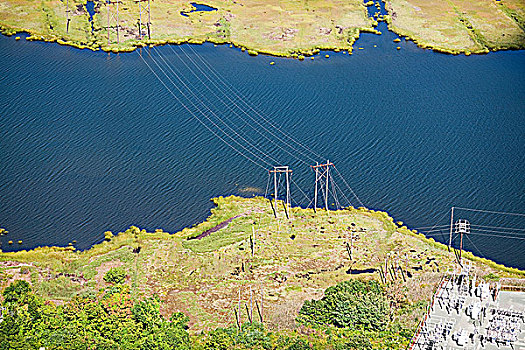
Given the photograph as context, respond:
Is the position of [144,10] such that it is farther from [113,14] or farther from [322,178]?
[322,178]

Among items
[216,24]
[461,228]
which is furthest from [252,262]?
[216,24]

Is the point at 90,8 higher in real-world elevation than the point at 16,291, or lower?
higher

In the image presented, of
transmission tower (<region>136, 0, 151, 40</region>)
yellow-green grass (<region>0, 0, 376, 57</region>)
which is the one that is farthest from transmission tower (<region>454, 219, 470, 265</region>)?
transmission tower (<region>136, 0, 151, 40</region>)

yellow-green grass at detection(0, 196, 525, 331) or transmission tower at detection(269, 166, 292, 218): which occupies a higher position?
transmission tower at detection(269, 166, 292, 218)

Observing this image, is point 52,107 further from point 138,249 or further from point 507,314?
point 507,314

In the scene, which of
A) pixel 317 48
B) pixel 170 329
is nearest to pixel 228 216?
pixel 170 329

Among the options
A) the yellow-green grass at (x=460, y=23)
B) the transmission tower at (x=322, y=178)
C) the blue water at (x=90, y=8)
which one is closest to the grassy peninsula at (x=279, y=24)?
the yellow-green grass at (x=460, y=23)

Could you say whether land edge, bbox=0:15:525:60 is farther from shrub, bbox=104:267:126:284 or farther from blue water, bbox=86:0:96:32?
shrub, bbox=104:267:126:284
